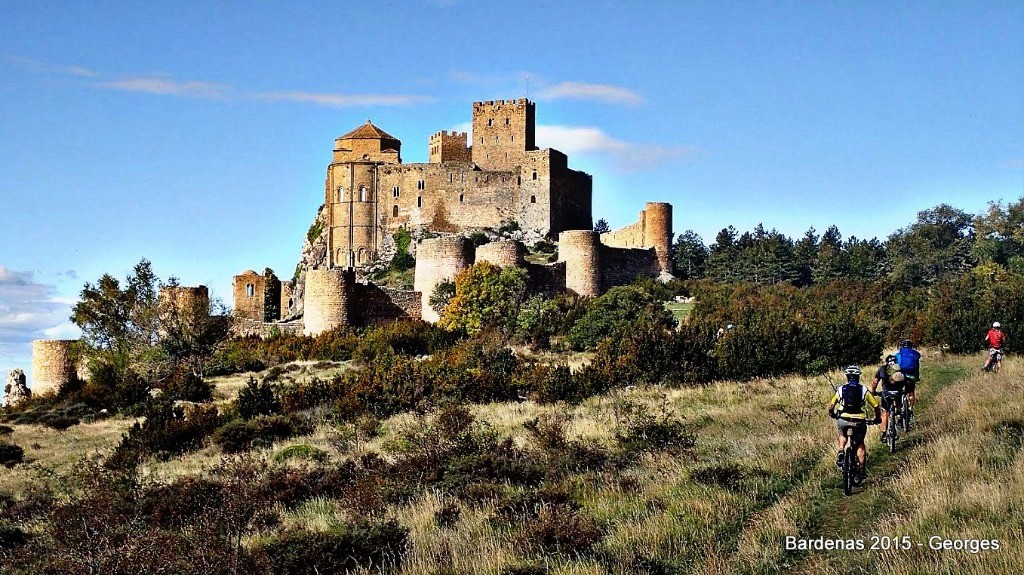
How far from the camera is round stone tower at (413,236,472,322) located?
144 feet

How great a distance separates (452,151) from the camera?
66.9 metres

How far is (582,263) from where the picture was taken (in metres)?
47.3

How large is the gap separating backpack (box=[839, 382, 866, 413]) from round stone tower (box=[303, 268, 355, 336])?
3172 cm

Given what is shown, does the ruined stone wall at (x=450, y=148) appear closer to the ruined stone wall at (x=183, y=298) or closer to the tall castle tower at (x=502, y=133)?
the tall castle tower at (x=502, y=133)

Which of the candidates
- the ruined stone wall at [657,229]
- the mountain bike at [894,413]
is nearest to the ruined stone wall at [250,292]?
the ruined stone wall at [657,229]

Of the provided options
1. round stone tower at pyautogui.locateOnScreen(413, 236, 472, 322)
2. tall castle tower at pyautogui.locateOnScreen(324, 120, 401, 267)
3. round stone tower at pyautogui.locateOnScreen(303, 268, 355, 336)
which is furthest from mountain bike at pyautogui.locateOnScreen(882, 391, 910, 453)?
tall castle tower at pyautogui.locateOnScreen(324, 120, 401, 267)

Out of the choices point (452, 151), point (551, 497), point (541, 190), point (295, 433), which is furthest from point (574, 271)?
point (551, 497)

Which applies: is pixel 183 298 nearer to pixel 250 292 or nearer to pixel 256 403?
pixel 250 292

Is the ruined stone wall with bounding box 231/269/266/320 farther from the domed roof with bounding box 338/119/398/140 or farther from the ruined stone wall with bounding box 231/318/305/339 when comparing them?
the domed roof with bounding box 338/119/398/140

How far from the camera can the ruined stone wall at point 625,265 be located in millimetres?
49312

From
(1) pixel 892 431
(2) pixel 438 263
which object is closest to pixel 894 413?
(1) pixel 892 431

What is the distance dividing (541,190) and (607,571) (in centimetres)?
5545

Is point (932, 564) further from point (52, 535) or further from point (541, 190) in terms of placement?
point (541, 190)

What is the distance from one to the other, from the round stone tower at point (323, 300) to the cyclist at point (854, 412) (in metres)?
31.7
